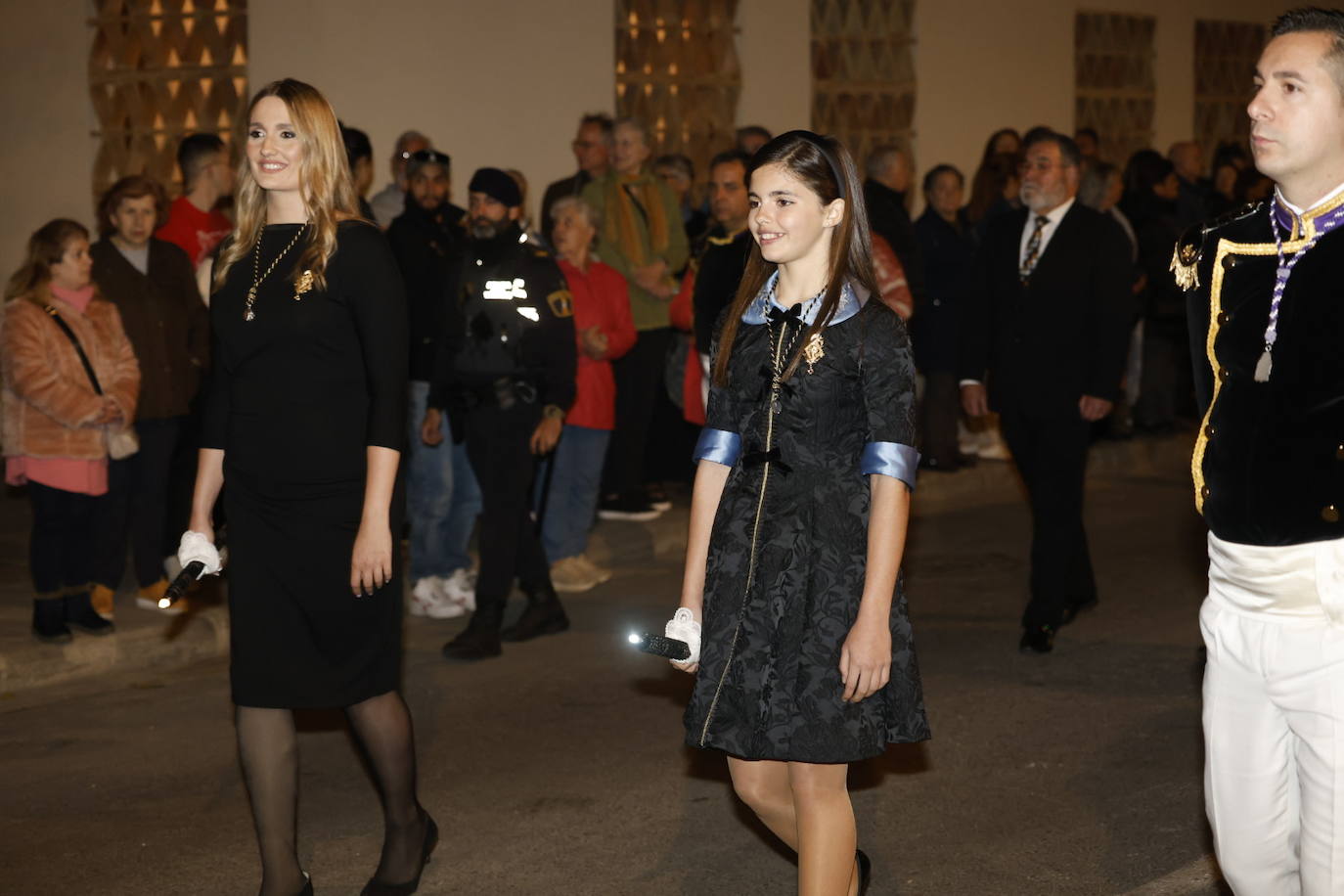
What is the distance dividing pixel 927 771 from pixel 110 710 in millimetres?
3232

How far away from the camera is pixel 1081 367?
25.2ft

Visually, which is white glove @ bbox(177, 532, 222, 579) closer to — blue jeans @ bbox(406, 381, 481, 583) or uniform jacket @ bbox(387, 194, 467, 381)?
blue jeans @ bbox(406, 381, 481, 583)

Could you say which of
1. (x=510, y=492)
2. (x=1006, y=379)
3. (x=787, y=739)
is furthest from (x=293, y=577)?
(x=1006, y=379)

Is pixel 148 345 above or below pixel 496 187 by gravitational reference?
below

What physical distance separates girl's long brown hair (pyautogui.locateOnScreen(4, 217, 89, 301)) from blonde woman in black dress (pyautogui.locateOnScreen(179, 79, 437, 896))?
10.9 ft

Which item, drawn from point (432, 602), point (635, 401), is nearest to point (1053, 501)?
point (432, 602)

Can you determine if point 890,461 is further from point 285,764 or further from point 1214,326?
point 285,764

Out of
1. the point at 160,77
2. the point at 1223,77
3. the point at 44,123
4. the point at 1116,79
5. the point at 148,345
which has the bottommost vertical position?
the point at 148,345

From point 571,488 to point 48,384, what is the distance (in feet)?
8.71

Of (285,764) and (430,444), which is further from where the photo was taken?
(430,444)

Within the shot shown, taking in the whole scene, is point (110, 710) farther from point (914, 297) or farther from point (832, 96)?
point (832, 96)

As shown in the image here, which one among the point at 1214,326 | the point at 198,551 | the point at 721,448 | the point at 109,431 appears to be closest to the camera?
the point at 1214,326

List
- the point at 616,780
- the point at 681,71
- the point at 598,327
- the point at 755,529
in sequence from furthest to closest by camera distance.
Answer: the point at 681,71, the point at 598,327, the point at 616,780, the point at 755,529

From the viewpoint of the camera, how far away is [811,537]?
13.5ft
